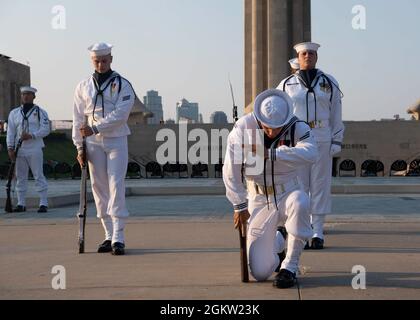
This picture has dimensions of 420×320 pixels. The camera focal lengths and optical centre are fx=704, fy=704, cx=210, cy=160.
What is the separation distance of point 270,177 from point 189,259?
168 centimetres

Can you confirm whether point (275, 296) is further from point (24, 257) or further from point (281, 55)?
point (281, 55)

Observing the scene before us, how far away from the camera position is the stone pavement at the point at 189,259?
5504 mm

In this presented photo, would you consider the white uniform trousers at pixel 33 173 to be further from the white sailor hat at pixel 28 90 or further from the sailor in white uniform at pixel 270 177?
the sailor in white uniform at pixel 270 177

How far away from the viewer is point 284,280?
5605mm

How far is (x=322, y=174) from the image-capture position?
27.6ft

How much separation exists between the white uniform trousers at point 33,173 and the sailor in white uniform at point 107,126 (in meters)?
5.17

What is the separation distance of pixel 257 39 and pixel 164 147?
9.73 metres

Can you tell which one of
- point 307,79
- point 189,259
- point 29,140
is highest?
point 307,79

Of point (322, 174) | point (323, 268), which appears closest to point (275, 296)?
point (323, 268)

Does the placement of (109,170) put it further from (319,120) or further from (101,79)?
(319,120)

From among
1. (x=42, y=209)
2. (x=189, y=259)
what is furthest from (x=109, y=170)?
(x=42, y=209)
